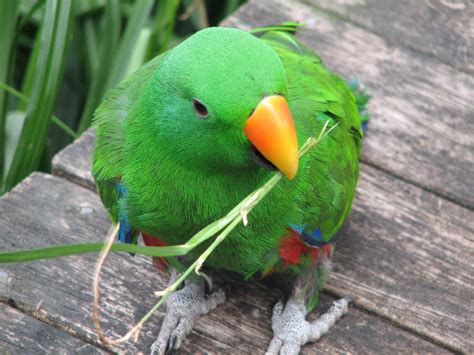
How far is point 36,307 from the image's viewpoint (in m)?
2.29

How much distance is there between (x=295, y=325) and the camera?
7.53 ft

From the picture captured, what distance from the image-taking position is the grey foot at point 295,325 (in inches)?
89.4

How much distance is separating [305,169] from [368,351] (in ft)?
1.97

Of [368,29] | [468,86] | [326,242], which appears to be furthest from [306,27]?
[326,242]

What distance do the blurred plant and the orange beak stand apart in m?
1.22

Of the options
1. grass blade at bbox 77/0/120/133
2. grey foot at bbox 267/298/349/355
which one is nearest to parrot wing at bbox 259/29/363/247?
grey foot at bbox 267/298/349/355

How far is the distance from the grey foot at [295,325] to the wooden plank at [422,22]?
4.32 feet

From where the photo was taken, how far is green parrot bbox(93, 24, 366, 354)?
1712 mm

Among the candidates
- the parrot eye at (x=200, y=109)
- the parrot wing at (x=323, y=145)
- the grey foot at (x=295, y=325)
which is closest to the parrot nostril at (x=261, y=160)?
the parrot eye at (x=200, y=109)

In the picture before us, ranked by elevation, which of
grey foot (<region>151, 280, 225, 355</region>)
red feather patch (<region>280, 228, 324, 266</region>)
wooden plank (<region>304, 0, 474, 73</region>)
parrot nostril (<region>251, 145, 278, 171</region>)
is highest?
parrot nostril (<region>251, 145, 278, 171</region>)

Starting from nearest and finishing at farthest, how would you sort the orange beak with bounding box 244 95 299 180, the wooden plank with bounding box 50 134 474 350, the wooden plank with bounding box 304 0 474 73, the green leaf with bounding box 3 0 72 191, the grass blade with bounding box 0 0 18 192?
the orange beak with bounding box 244 95 299 180, the wooden plank with bounding box 50 134 474 350, the green leaf with bounding box 3 0 72 191, the grass blade with bounding box 0 0 18 192, the wooden plank with bounding box 304 0 474 73

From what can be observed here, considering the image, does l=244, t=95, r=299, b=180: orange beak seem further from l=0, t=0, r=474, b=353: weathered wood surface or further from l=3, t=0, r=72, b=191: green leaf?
l=3, t=0, r=72, b=191: green leaf

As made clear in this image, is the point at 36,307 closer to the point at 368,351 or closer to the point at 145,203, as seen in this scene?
the point at 145,203

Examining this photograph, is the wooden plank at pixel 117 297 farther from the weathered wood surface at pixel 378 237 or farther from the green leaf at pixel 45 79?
the green leaf at pixel 45 79
